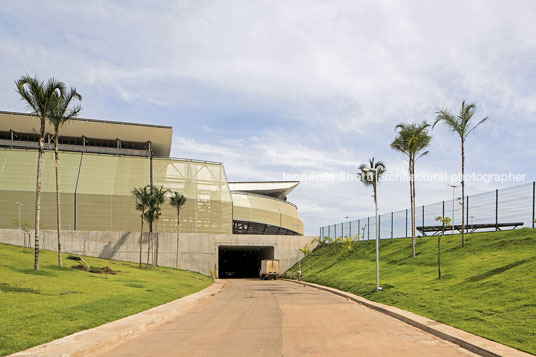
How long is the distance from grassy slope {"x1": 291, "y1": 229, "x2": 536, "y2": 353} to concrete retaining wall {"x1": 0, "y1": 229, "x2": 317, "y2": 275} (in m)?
20.5

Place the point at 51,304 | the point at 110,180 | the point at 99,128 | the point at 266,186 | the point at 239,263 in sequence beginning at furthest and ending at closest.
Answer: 1. the point at 266,186
2. the point at 239,263
3. the point at 99,128
4. the point at 110,180
5. the point at 51,304

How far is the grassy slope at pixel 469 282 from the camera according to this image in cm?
1424

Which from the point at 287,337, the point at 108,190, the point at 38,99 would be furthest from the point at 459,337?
the point at 108,190

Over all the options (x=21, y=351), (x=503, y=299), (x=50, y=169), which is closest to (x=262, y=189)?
(x=50, y=169)

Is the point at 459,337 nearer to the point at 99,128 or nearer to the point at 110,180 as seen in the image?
the point at 110,180

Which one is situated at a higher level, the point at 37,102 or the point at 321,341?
the point at 37,102

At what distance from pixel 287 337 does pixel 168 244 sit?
52715 mm

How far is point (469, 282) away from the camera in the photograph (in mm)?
23172

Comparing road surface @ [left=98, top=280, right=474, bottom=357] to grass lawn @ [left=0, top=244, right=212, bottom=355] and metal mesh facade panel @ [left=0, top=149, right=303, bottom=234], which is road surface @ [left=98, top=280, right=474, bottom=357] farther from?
metal mesh facade panel @ [left=0, top=149, right=303, bottom=234]

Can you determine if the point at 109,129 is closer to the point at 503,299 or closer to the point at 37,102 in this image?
the point at 37,102

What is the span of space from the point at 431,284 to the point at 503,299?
29.1 ft

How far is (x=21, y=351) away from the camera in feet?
33.4

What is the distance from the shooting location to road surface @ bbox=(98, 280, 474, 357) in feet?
35.6

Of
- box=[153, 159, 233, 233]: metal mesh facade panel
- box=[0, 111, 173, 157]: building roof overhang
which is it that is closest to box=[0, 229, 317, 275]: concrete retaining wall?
box=[153, 159, 233, 233]: metal mesh facade panel
